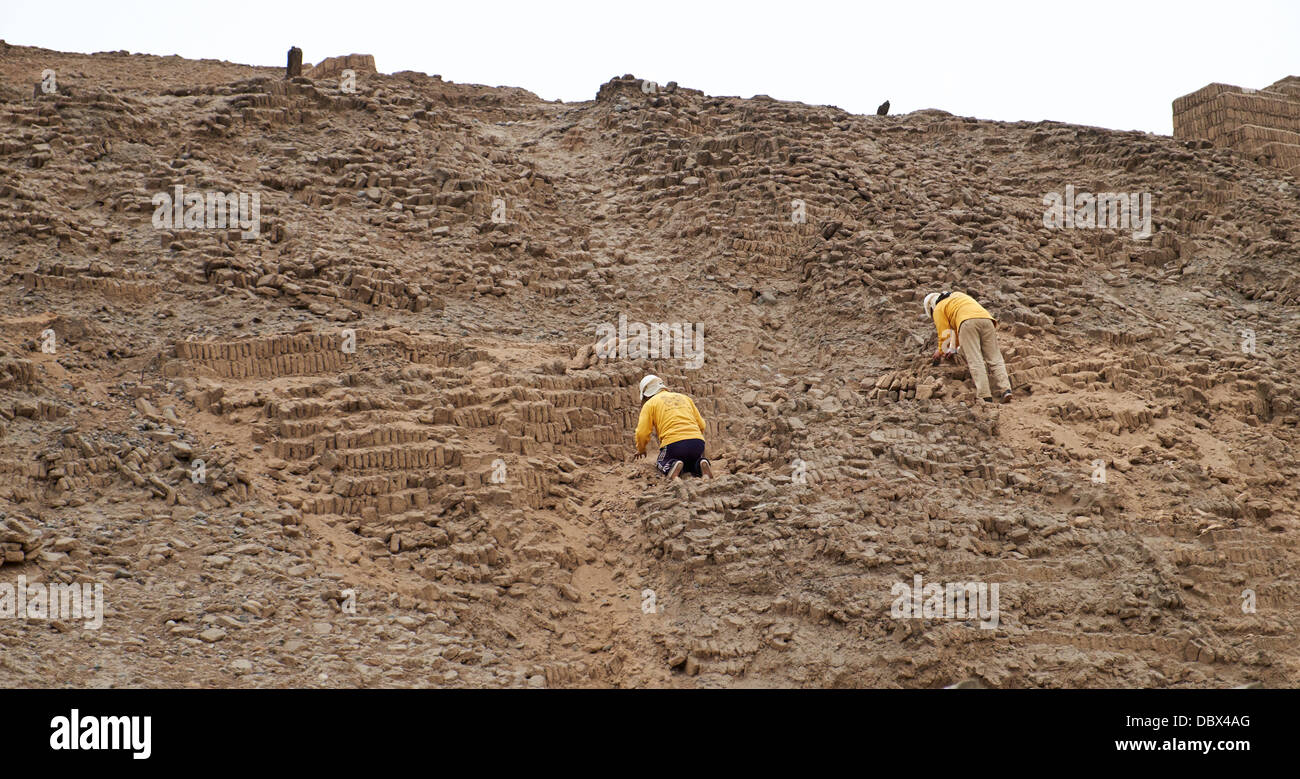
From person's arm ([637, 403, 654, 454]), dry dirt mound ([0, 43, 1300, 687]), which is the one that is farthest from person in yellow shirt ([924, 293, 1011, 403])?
person's arm ([637, 403, 654, 454])

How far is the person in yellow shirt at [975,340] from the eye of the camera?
28.0ft

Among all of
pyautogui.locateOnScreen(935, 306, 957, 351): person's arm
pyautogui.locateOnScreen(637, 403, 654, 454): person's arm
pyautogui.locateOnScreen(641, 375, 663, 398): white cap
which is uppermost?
pyautogui.locateOnScreen(935, 306, 957, 351): person's arm

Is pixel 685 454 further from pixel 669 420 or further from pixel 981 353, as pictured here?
pixel 981 353

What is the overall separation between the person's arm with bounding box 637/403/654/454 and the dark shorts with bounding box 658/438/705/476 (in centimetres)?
16

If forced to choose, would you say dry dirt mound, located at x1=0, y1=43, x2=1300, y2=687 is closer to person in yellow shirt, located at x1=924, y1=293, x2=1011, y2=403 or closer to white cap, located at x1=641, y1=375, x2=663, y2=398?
person in yellow shirt, located at x1=924, y1=293, x2=1011, y2=403

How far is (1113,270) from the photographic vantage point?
10977 millimetres

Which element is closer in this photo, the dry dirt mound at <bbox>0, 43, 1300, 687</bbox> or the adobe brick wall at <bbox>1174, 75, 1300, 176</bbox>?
the dry dirt mound at <bbox>0, 43, 1300, 687</bbox>

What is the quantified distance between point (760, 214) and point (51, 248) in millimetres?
6248

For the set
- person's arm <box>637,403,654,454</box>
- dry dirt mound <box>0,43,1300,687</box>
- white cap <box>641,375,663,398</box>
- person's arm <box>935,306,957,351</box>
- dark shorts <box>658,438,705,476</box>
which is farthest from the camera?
person's arm <box>935,306,957,351</box>

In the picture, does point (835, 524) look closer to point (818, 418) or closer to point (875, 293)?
point (818, 418)

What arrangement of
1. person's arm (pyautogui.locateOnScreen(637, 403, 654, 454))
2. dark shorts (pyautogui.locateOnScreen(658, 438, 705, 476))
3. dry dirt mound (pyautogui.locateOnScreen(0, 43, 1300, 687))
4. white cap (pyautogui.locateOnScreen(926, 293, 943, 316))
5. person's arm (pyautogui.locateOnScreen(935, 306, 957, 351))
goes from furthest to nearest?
white cap (pyautogui.locateOnScreen(926, 293, 943, 316)) → person's arm (pyautogui.locateOnScreen(935, 306, 957, 351)) → person's arm (pyautogui.locateOnScreen(637, 403, 654, 454)) → dark shorts (pyautogui.locateOnScreen(658, 438, 705, 476)) → dry dirt mound (pyautogui.locateOnScreen(0, 43, 1300, 687))

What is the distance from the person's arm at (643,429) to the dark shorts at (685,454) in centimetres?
16

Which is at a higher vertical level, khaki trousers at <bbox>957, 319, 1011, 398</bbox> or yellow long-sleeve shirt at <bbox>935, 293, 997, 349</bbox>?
yellow long-sleeve shirt at <bbox>935, 293, 997, 349</bbox>

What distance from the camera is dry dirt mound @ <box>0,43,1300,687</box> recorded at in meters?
6.39
